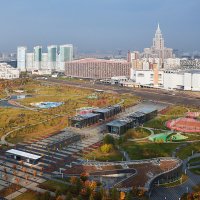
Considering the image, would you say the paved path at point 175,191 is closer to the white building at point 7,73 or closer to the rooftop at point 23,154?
the rooftop at point 23,154

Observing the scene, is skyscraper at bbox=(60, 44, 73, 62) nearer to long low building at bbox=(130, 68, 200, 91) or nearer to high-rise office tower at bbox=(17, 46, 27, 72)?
high-rise office tower at bbox=(17, 46, 27, 72)

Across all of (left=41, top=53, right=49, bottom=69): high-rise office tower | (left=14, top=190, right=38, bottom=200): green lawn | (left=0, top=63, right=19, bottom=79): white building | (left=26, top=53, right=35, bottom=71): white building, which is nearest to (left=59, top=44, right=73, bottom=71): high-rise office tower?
(left=41, top=53, right=49, bottom=69): high-rise office tower

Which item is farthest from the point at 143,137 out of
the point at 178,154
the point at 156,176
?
the point at 156,176

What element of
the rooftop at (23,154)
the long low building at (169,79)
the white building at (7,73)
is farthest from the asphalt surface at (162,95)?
the rooftop at (23,154)

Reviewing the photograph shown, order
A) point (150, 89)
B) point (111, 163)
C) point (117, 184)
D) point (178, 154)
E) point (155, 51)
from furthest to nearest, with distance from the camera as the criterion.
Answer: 1. point (155, 51)
2. point (150, 89)
3. point (178, 154)
4. point (111, 163)
5. point (117, 184)

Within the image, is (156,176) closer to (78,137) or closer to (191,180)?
(191,180)

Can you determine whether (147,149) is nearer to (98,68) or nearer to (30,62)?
(98,68)

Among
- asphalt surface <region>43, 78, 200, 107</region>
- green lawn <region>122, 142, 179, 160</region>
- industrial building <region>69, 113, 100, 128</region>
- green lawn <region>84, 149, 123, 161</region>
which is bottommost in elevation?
green lawn <region>84, 149, 123, 161</region>
